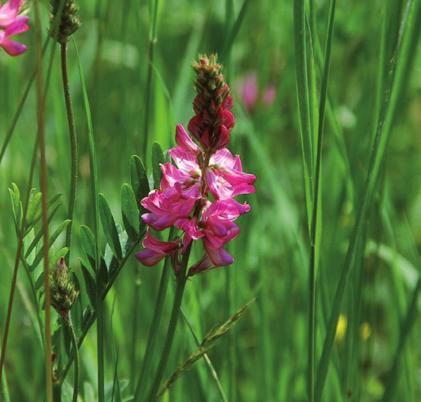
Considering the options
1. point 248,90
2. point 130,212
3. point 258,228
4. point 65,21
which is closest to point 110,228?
point 130,212

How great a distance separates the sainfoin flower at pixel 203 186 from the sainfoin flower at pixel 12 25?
19 cm

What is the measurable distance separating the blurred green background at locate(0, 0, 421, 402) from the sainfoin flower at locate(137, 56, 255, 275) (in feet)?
0.64

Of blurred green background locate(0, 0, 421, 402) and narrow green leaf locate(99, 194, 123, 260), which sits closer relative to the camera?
narrow green leaf locate(99, 194, 123, 260)

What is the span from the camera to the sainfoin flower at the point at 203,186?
2.91 ft

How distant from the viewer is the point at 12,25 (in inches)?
35.2

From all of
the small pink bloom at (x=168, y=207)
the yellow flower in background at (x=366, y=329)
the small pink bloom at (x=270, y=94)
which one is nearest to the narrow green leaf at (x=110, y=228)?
the small pink bloom at (x=168, y=207)

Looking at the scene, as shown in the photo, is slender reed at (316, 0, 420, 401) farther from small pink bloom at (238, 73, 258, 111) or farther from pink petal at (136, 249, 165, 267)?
small pink bloom at (238, 73, 258, 111)

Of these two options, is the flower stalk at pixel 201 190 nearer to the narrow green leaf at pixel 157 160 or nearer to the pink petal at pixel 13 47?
the narrow green leaf at pixel 157 160

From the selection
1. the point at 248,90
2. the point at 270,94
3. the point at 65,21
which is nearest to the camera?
the point at 65,21

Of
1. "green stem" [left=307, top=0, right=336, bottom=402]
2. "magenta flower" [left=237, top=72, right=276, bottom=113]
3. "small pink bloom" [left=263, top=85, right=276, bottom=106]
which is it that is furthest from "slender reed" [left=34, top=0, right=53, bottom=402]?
"magenta flower" [left=237, top=72, right=276, bottom=113]

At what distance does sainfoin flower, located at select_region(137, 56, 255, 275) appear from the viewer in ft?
2.91

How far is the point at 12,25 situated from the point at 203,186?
268 mm

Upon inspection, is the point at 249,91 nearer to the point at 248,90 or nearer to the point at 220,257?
the point at 248,90

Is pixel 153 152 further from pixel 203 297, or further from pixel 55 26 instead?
pixel 203 297
